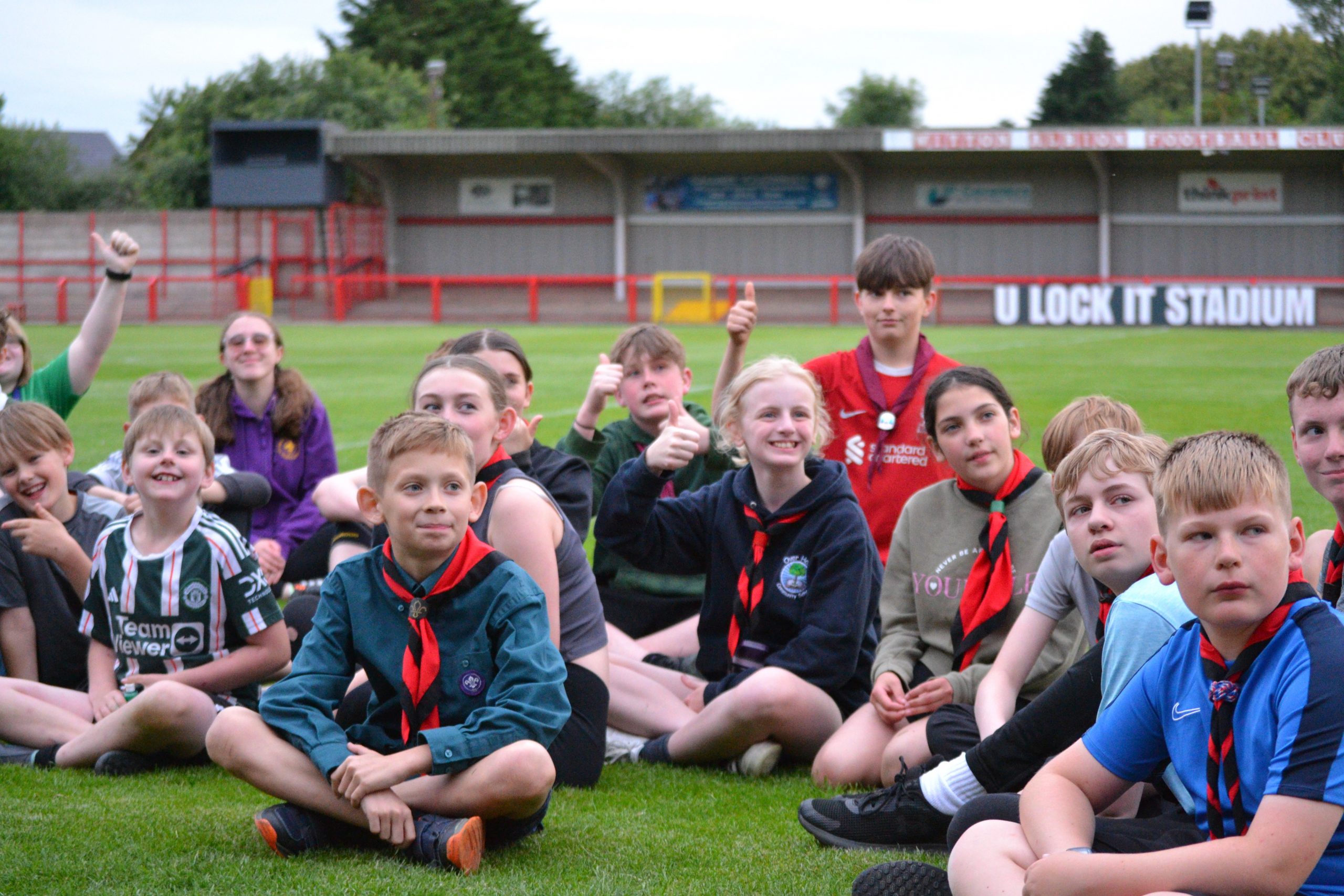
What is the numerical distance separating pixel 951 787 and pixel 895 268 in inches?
102

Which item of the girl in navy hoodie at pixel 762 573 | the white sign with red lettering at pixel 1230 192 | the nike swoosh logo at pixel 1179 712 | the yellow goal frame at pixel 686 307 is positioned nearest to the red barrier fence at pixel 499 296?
the yellow goal frame at pixel 686 307

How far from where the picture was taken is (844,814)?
3.42 m

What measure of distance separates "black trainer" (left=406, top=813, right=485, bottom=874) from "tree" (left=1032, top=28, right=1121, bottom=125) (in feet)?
191

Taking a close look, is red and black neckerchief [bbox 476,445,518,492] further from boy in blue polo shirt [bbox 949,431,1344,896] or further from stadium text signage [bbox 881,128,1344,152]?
stadium text signage [bbox 881,128,1344,152]

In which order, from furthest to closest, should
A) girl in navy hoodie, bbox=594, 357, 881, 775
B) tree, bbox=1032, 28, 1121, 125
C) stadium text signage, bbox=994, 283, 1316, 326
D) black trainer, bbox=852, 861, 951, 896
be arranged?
tree, bbox=1032, 28, 1121, 125 → stadium text signage, bbox=994, 283, 1316, 326 → girl in navy hoodie, bbox=594, 357, 881, 775 → black trainer, bbox=852, 861, 951, 896

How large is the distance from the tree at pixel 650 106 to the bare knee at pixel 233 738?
70587 millimetres

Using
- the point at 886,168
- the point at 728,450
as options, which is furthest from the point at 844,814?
the point at 886,168

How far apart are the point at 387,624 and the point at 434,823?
1.60 ft

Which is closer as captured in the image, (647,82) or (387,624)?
(387,624)

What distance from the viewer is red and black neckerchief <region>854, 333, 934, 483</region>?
544 centimetres

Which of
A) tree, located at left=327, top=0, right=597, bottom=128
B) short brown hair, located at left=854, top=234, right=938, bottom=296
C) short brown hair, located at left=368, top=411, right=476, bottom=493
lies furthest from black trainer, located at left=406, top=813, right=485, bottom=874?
tree, located at left=327, top=0, right=597, bottom=128

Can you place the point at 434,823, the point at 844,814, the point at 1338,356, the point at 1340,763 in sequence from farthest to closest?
1. the point at 844,814
2. the point at 434,823
3. the point at 1338,356
4. the point at 1340,763

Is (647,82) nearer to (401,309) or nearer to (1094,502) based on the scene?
(401,309)

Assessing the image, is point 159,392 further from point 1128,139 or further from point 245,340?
point 1128,139
